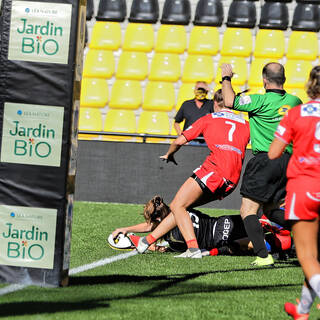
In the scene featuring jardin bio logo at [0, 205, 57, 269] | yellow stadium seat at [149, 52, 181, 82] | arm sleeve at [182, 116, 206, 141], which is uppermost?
yellow stadium seat at [149, 52, 181, 82]

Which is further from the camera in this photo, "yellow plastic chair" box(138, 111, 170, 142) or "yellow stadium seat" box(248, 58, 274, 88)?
"yellow stadium seat" box(248, 58, 274, 88)

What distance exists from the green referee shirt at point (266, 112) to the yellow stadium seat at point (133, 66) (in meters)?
10.3

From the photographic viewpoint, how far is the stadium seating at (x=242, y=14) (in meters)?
17.3

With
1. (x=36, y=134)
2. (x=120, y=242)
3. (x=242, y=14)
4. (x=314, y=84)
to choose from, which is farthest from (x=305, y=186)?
(x=242, y=14)

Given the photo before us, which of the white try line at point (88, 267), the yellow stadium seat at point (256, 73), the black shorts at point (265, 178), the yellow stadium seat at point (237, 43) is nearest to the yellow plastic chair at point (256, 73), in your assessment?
the yellow stadium seat at point (256, 73)

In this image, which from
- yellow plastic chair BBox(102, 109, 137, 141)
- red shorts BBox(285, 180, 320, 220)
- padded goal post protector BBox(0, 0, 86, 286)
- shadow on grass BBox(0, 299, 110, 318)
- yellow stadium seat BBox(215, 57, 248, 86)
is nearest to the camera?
red shorts BBox(285, 180, 320, 220)

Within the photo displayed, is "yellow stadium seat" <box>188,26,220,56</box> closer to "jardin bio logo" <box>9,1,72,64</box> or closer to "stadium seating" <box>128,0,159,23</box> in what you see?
"stadium seating" <box>128,0,159,23</box>

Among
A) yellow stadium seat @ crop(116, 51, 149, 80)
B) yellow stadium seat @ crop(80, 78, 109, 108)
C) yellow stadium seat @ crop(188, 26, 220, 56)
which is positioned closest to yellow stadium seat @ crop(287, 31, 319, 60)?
yellow stadium seat @ crop(188, 26, 220, 56)

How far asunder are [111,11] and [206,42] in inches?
99.5

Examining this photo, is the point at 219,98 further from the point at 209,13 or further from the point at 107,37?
the point at 107,37

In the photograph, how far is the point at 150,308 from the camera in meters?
4.72

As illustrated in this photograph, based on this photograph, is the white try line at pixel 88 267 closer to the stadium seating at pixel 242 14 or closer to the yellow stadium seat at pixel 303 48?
the yellow stadium seat at pixel 303 48

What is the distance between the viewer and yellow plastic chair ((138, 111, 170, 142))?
16.2 meters

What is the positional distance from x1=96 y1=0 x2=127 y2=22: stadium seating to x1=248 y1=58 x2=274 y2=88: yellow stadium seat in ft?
11.5
